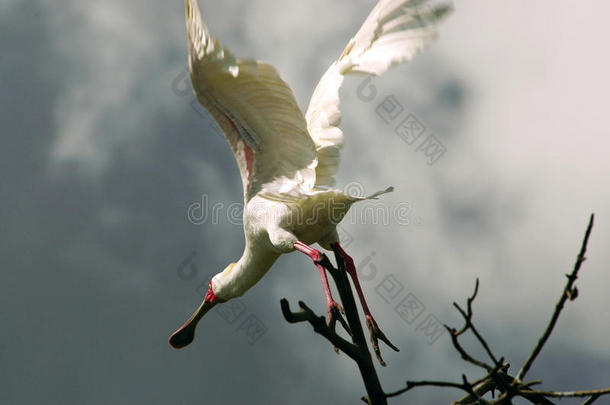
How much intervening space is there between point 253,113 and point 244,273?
6.22 ft

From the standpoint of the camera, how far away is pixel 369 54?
24.1ft

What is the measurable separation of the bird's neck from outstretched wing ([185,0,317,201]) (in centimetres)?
63

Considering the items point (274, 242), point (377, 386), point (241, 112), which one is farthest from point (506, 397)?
point (241, 112)

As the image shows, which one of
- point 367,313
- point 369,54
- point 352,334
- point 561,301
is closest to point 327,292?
point 367,313

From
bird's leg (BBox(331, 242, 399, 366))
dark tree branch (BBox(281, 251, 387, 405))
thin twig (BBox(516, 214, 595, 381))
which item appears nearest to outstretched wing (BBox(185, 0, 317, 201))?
bird's leg (BBox(331, 242, 399, 366))

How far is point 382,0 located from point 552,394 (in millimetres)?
4644

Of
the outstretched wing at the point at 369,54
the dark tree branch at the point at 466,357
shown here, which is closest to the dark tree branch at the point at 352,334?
the dark tree branch at the point at 466,357

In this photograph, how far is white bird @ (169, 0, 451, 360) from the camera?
657 cm

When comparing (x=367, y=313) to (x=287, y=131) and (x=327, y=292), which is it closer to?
(x=327, y=292)

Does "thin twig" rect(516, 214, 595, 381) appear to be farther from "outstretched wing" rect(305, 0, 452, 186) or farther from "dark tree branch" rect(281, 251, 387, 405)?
"outstretched wing" rect(305, 0, 452, 186)

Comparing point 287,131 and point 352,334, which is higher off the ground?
point 287,131

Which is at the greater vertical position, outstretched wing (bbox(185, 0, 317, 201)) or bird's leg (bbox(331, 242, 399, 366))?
outstretched wing (bbox(185, 0, 317, 201))

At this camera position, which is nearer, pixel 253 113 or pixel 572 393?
pixel 572 393

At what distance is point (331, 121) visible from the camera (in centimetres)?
792
